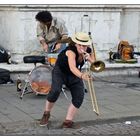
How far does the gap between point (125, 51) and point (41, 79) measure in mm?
3971

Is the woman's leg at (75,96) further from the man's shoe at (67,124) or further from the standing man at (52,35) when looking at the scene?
the standing man at (52,35)

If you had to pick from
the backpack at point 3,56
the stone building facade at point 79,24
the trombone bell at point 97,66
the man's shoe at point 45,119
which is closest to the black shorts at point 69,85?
the man's shoe at point 45,119

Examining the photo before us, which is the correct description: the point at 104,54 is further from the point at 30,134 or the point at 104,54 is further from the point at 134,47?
the point at 30,134

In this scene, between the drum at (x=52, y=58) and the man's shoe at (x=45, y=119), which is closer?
the man's shoe at (x=45, y=119)

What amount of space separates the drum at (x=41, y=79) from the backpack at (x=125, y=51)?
12.7ft

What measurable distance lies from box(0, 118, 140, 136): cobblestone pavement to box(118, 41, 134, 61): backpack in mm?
4926

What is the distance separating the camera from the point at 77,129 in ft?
23.5

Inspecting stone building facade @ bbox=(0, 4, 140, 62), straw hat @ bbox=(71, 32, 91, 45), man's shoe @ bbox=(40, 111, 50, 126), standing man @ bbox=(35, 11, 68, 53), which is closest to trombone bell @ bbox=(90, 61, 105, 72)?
straw hat @ bbox=(71, 32, 91, 45)

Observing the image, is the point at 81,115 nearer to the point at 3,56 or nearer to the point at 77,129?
the point at 77,129

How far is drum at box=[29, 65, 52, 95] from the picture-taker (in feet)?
29.2

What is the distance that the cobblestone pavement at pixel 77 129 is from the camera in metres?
6.91

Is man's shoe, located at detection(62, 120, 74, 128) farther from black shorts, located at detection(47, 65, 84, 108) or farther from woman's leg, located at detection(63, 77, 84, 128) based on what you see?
black shorts, located at detection(47, 65, 84, 108)

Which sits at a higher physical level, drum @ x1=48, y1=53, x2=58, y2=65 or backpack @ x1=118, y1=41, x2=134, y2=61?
drum @ x1=48, y1=53, x2=58, y2=65
